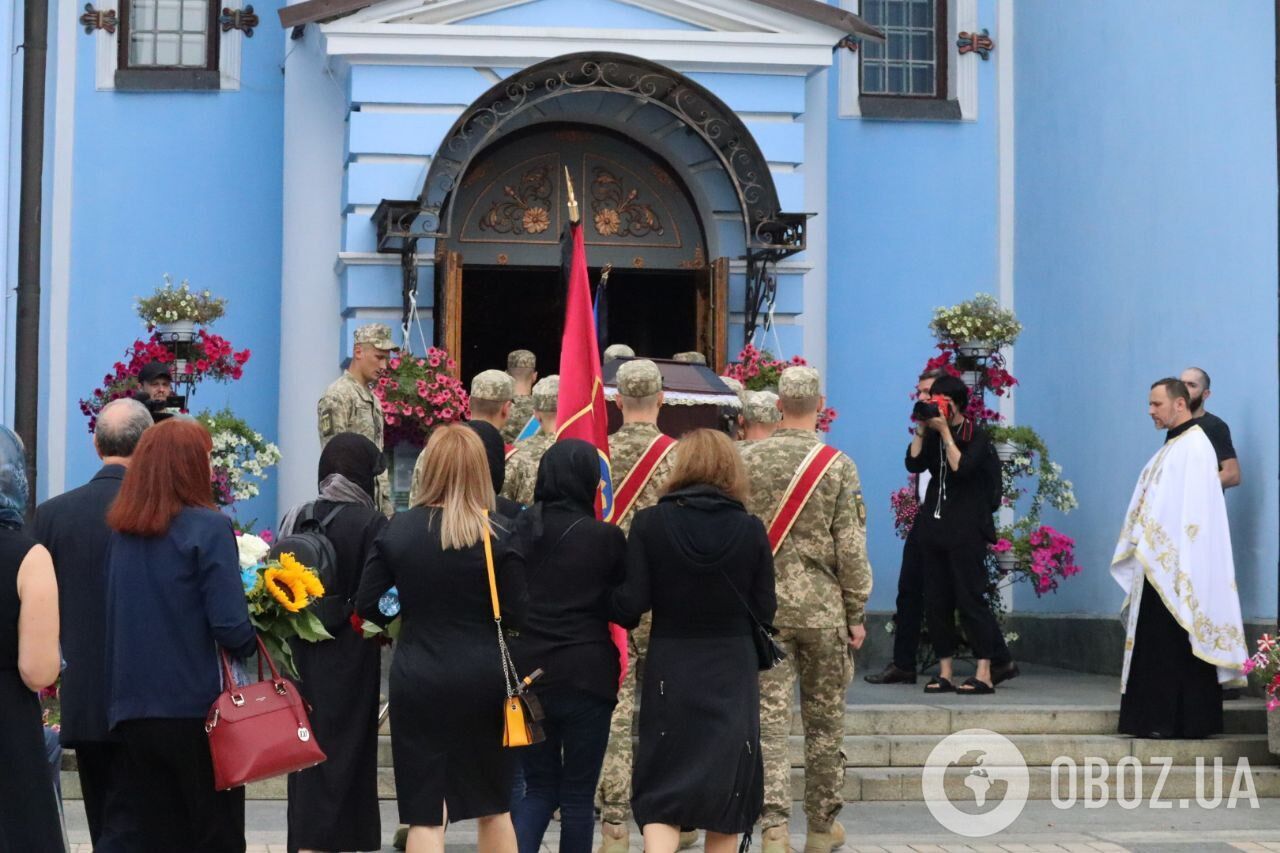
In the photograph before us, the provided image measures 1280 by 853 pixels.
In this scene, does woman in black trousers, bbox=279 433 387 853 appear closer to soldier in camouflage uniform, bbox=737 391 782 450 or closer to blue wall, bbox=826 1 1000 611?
soldier in camouflage uniform, bbox=737 391 782 450

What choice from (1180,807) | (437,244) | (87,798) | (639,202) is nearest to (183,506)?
(87,798)

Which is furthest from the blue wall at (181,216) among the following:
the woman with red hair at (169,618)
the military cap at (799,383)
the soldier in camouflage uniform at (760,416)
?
the woman with red hair at (169,618)

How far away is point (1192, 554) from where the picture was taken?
11102mm

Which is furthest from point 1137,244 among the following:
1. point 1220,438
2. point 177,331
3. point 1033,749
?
point 177,331

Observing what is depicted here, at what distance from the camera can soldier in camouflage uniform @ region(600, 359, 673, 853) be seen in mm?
8602

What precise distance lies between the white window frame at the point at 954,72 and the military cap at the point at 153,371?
19.6 ft

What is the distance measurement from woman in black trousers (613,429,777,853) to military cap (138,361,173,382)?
617 centimetres

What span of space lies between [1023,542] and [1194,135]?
9.59 ft

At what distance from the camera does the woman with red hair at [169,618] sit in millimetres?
6203

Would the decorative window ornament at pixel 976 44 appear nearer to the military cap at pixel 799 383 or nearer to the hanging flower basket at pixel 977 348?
the hanging flower basket at pixel 977 348

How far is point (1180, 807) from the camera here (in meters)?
10.2

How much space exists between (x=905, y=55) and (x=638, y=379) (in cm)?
843

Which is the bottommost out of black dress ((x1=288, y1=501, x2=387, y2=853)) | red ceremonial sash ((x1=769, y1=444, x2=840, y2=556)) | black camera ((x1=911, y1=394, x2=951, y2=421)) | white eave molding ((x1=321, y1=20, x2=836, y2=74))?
black dress ((x1=288, y1=501, x2=387, y2=853))

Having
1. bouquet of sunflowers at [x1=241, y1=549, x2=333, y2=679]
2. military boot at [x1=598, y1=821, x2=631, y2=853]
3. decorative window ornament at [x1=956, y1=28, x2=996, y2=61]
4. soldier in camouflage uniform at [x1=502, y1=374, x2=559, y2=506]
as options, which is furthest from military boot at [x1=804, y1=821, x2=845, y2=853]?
decorative window ornament at [x1=956, y1=28, x2=996, y2=61]
